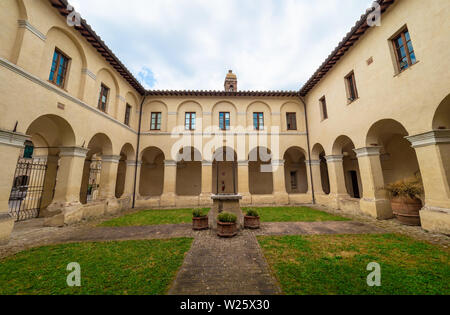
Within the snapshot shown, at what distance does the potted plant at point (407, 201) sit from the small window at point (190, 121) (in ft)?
42.5

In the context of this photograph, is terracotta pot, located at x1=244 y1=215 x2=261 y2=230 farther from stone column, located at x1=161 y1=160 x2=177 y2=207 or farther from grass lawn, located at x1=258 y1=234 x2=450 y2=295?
stone column, located at x1=161 y1=160 x2=177 y2=207

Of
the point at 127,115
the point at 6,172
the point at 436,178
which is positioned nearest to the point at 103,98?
the point at 127,115

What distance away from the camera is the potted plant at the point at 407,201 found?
22.9 ft

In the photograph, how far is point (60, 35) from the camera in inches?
306

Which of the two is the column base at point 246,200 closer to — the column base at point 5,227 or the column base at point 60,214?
the column base at point 60,214

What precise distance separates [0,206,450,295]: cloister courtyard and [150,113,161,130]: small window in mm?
8970

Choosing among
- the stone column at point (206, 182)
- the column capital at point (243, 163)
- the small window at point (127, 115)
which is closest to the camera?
the small window at point (127, 115)

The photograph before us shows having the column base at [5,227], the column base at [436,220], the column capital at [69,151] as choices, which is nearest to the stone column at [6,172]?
the column base at [5,227]

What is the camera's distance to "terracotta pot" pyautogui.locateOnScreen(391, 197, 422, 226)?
6957mm

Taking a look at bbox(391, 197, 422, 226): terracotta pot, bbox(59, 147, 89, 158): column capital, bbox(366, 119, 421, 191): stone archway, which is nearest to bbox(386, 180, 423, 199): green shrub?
bbox(391, 197, 422, 226): terracotta pot

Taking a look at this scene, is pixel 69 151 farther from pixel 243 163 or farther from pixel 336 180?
pixel 336 180

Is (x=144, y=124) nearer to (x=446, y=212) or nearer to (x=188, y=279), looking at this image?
(x=188, y=279)

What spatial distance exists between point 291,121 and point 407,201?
30.5ft
